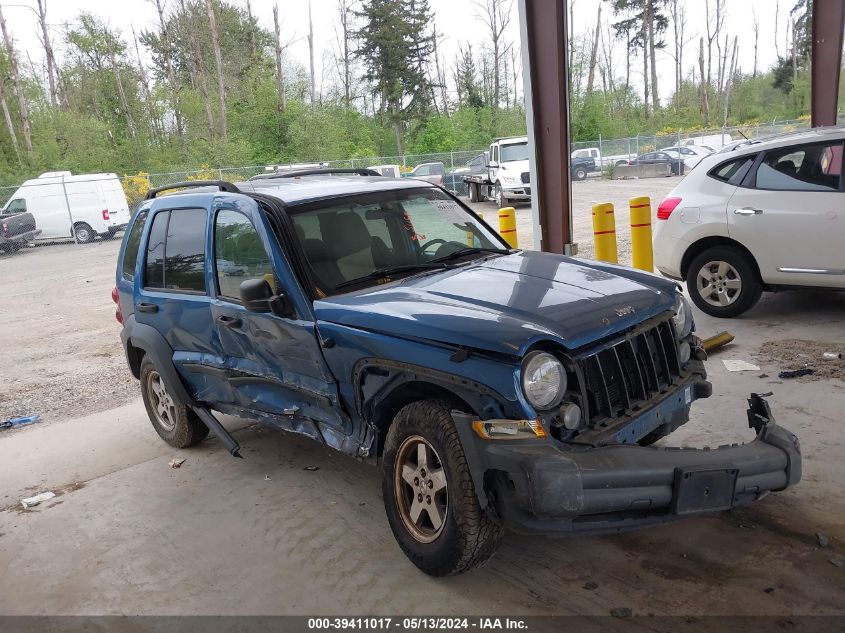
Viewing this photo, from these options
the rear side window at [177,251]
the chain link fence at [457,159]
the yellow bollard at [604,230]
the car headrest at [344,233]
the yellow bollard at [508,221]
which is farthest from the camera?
the chain link fence at [457,159]

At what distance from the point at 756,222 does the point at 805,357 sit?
155cm

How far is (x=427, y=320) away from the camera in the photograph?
3293mm

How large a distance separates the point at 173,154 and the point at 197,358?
42455mm

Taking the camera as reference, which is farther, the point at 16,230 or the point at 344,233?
the point at 16,230

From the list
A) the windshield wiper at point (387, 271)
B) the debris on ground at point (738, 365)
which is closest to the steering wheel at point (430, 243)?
the windshield wiper at point (387, 271)

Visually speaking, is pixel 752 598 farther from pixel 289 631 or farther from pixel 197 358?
pixel 197 358

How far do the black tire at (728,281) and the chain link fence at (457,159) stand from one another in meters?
21.8

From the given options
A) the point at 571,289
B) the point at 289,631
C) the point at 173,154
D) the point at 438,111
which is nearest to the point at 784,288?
the point at 571,289

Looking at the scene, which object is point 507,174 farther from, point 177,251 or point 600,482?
point 600,482

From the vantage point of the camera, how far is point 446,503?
328cm

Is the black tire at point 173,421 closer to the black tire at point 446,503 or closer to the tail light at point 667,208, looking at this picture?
the black tire at point 446,503

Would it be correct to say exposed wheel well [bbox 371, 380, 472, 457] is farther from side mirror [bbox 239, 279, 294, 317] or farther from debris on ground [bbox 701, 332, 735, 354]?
debris on ground [bbox 701, 332, 735, 354]

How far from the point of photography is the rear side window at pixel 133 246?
216 inches

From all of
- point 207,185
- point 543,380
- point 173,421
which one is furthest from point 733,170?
point 173,421
